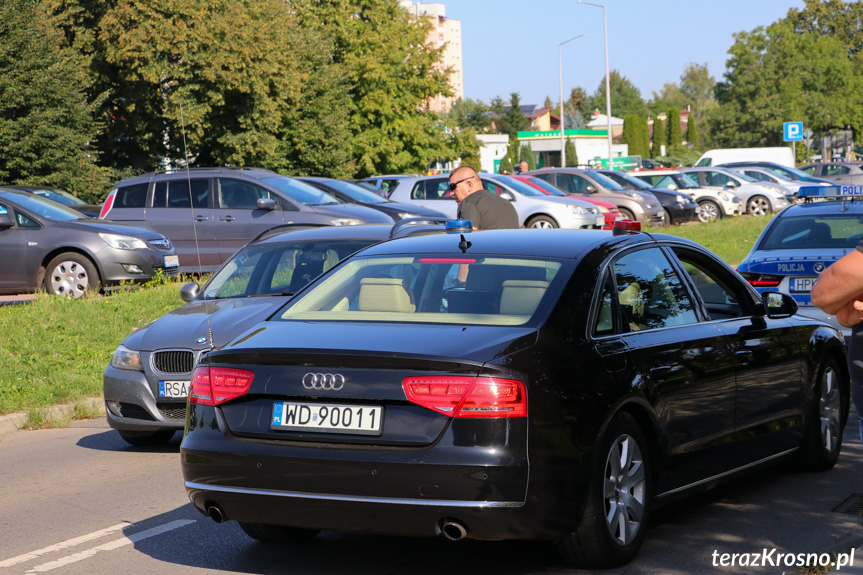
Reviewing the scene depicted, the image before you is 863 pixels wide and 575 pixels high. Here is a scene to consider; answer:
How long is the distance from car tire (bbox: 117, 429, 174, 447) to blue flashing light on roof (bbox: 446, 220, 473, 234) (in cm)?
293

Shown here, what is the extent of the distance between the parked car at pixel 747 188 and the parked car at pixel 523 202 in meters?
11.0

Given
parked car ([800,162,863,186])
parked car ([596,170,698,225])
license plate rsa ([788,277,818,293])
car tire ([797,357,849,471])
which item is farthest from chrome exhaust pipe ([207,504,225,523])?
parked car ([800,162,863,186])

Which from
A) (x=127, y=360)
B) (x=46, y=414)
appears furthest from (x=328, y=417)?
(x=46, y=414)

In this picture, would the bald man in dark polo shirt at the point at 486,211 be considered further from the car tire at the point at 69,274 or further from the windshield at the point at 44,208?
the windshield at the point at 44,208

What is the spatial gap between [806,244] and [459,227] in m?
5.05

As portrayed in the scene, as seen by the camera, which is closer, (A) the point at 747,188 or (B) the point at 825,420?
(B) the point at 825,420

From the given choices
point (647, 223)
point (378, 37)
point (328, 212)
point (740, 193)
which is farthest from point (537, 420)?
point (378, 37)

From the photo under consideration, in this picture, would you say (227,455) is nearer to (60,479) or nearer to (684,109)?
(60,479)

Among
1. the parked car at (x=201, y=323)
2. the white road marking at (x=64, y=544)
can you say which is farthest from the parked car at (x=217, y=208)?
the white road marking at (x=64, y=544)

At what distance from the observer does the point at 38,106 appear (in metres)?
34.6

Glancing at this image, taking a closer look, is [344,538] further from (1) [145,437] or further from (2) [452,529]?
(1) [145,437]

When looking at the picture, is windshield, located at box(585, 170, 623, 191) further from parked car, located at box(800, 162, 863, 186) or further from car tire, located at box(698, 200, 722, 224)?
parked car, located at box(800, 162, 863, 186)

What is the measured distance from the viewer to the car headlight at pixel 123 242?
16.0 metres

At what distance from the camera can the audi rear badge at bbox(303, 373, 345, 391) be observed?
441 centimetres
